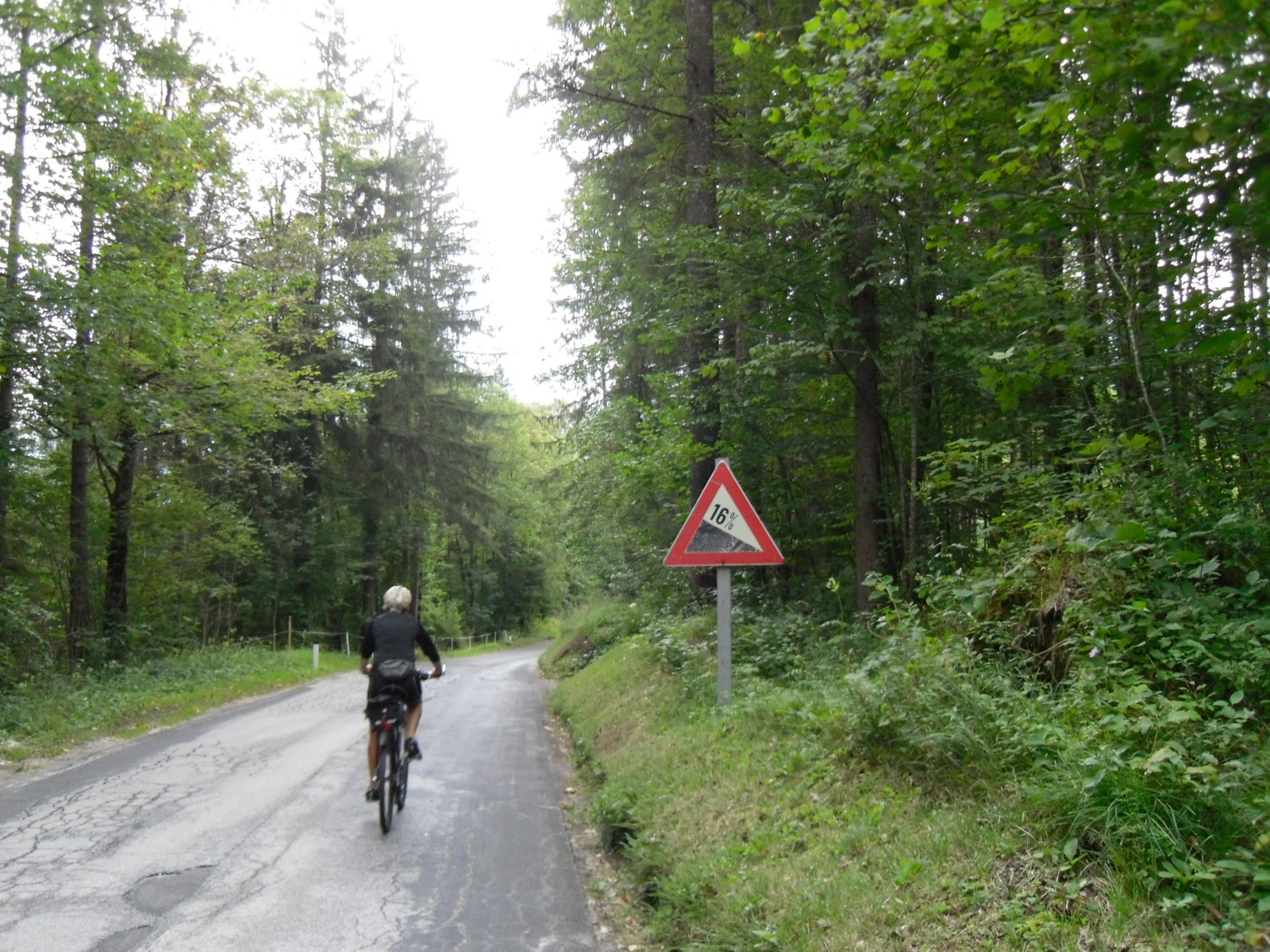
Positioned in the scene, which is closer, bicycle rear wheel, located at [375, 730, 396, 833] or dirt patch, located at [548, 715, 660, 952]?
dirt patch, located at [548, 715, 660, 952]

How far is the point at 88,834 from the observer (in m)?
6.59

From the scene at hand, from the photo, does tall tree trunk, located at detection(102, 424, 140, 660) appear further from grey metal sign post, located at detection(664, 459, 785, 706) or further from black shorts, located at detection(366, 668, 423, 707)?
grey metal sign post, located at detection(664, 459, 785, 706)

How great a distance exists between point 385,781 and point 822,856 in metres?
3.61

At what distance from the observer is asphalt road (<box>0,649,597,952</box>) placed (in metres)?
4.85

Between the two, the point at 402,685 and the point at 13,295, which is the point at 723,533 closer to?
the point at 402,685

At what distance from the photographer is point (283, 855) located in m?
6.18

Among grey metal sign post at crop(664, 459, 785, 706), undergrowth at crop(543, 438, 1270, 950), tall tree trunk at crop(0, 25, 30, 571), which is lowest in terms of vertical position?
undergrowth at crop(543, 438, 1270, 950)

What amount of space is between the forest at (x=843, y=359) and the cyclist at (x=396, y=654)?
3.01 m

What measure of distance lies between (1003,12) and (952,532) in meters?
7.47

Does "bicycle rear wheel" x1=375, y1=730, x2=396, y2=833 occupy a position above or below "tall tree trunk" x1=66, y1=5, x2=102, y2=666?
below

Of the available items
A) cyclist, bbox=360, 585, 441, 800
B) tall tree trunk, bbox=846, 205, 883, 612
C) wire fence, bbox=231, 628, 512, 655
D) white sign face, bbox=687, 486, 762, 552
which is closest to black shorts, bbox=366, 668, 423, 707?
cyclist, bbox=360, 585, 441, 800

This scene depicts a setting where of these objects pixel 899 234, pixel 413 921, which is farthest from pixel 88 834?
pixel 899 234

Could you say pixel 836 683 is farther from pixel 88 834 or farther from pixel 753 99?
pixel 753 99

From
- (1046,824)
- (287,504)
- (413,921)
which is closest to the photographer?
(1046,824)
